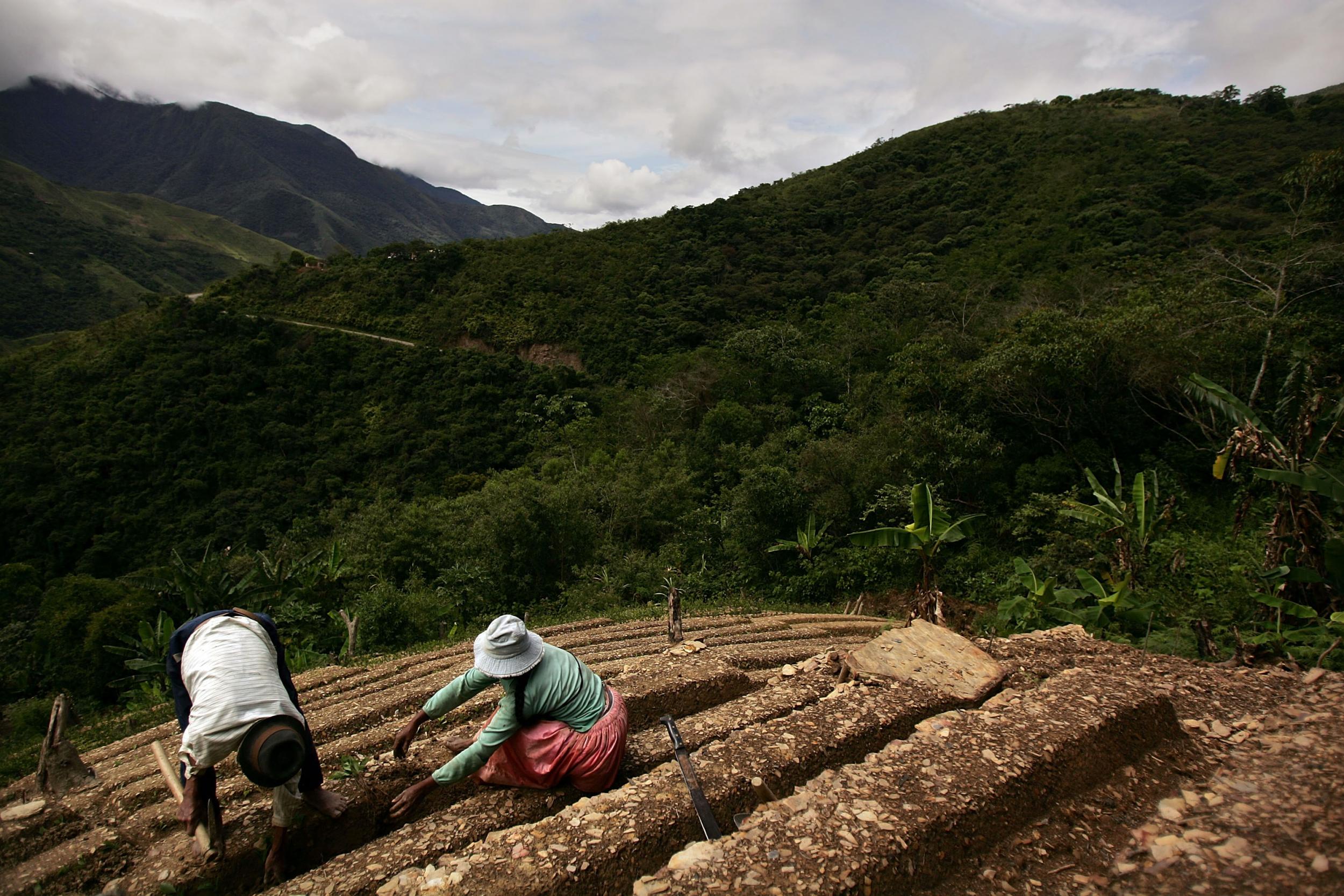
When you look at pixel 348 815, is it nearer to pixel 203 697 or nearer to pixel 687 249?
pixel 203 697

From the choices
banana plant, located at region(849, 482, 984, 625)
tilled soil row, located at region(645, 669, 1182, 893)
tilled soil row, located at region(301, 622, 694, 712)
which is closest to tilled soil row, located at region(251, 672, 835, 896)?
tilled soil row, located at region(645, 669, 1182, 893)

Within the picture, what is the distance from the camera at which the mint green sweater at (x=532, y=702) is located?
3008 mm

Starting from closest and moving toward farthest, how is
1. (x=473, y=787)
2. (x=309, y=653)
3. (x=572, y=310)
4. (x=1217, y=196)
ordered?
(x=473, y=787), (x=309, y=653), (x=1217, y=196), (x=572, y=310)

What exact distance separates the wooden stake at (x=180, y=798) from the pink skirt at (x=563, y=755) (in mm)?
1256

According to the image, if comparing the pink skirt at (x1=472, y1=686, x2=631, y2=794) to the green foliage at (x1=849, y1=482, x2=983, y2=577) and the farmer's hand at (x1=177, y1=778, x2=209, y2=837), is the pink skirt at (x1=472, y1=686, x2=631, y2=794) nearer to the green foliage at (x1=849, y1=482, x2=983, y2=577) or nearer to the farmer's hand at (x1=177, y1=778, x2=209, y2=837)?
the farmer's hand at (x1=177, y1=778, x2=209, y2=837)

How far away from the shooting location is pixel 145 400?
30.7 meters

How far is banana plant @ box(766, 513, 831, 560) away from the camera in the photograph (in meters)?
11.8

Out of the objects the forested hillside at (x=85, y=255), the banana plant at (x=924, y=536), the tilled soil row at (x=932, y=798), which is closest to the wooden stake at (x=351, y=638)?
the banana plant at (x=924, y=536)

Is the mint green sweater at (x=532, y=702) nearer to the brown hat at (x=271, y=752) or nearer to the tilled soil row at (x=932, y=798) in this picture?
the brown hat at (x=271, y=752)

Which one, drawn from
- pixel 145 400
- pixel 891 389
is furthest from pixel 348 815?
pixel 145 400

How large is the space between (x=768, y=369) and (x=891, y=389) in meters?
6.59

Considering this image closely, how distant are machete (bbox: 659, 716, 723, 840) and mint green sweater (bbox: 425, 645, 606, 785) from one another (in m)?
0.44

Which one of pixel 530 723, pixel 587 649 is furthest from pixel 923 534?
pixel 530 723

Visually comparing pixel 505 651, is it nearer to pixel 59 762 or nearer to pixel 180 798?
pixel 180 798
